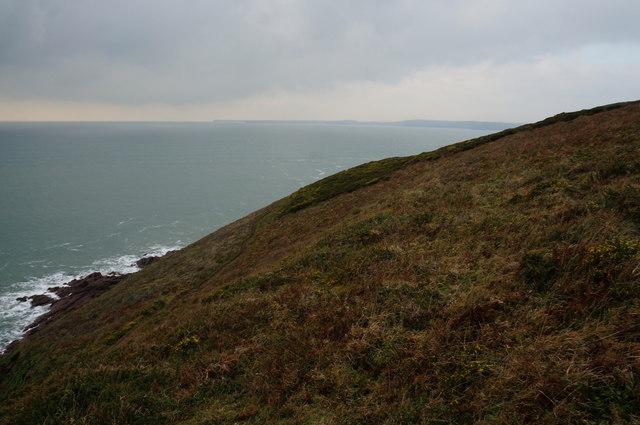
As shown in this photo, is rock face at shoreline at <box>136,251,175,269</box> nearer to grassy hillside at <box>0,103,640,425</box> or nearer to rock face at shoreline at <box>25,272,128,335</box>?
rock face at shoreline at <box>25,272,128,335</box>

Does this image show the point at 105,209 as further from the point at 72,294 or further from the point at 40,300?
the point at 72,294

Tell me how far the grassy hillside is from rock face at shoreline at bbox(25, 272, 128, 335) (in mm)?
22515

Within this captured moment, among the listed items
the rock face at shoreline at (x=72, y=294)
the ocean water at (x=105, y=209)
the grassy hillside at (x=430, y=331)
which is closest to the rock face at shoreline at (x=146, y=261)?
the ocean water at (x=105, y=209)

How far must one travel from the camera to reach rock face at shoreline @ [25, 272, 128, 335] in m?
35.4

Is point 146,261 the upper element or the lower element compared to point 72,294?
upper

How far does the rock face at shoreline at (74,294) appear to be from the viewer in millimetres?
35406

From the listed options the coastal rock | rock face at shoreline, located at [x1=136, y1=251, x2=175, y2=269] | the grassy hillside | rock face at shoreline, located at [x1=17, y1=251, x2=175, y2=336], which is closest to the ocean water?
the coastal rock

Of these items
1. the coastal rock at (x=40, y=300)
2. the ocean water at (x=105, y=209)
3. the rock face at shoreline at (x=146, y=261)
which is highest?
the ocean water at (x=105, y=209)

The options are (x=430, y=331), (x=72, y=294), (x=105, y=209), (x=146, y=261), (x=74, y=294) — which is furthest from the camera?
(x=105, y=209)

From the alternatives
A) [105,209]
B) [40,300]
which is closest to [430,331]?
[40,300]

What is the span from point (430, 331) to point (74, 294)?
49504 millimetres

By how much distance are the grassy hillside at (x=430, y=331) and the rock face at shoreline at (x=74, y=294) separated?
2252 cm

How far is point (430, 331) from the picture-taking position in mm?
7199

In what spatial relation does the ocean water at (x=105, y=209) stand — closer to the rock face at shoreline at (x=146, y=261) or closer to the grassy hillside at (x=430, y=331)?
the rock face at shoreline at (x=146, y=261)
